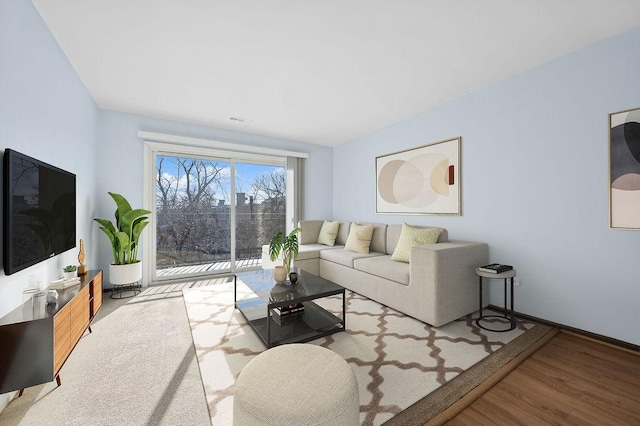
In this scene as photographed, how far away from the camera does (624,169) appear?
2.19 m

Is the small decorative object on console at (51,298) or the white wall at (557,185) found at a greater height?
the white wall at (557,185)

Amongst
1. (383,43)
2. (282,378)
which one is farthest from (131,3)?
(282,378)

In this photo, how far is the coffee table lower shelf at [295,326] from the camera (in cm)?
226

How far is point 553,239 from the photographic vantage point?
2586 mm

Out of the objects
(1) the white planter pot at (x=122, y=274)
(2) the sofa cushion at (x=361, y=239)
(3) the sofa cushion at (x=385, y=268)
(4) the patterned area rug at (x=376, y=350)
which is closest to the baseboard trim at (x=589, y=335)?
(4) the patterned area rug at (x=376, y=350)

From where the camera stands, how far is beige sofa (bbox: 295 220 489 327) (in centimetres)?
255

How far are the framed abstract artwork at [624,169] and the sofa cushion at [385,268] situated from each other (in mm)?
1744

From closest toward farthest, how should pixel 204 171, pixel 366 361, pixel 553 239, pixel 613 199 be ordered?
pixel 366 361 → pixel 613 199 → pixel 553 239 → pixel 204 171

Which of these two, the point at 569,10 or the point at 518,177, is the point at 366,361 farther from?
the point at 569,10

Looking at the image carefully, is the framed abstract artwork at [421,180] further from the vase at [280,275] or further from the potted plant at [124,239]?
the potted plant at [124,239]

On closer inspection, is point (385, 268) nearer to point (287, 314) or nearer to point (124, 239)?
point (287, 314)

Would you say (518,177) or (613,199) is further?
(518,177)

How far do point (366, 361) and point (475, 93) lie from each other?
3165 millimetres

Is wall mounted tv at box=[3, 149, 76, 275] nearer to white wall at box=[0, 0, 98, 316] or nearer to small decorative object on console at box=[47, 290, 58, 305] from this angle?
white wall at box=[0, 0, 98, 316]
